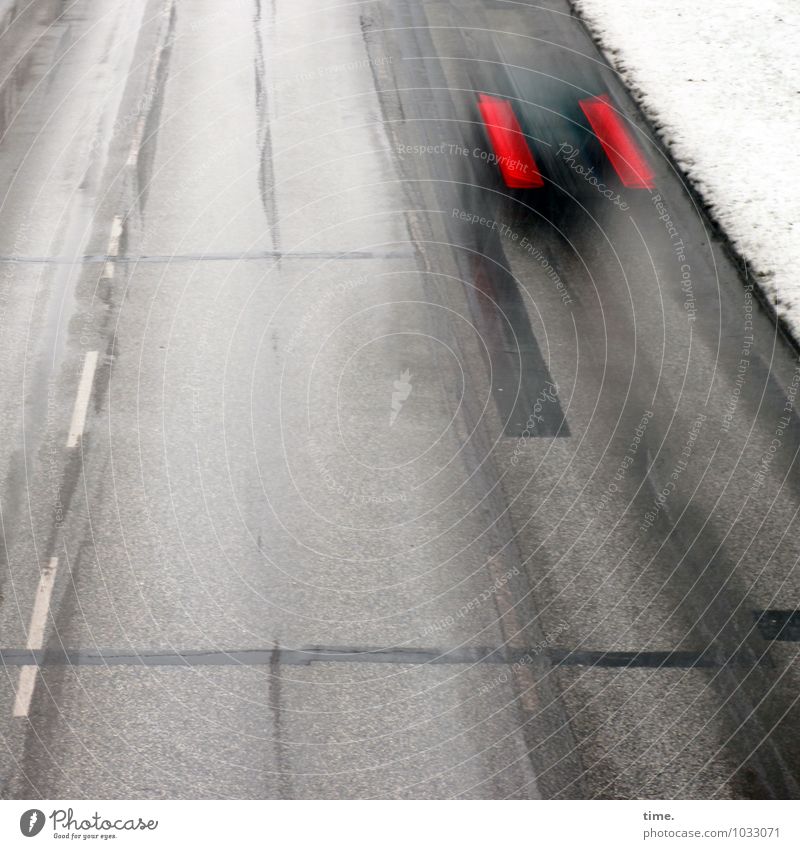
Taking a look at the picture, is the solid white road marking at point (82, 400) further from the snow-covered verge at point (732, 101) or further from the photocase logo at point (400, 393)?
the snow-covered verge at point (732, 101)

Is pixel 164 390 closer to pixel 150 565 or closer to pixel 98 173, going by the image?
pixel 150 565

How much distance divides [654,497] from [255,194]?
20.2ft

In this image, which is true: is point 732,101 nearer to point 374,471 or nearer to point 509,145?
point 509,145

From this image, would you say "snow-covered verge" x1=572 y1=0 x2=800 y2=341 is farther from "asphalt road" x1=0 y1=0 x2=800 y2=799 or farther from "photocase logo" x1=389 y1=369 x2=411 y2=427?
"photocase logo" x1=389 y1=369 x2=411 y2=427

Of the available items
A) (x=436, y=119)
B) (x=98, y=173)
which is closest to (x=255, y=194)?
(x=98, y=173)

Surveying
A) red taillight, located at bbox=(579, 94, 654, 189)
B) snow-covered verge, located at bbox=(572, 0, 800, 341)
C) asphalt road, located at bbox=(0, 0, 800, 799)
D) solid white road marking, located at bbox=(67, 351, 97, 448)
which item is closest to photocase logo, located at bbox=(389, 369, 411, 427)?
asphalt road, located at bbox=(0, 0, 800, 799)

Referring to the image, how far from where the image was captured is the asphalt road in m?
6.84

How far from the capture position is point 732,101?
591 inches

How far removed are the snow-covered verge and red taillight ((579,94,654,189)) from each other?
449mm
